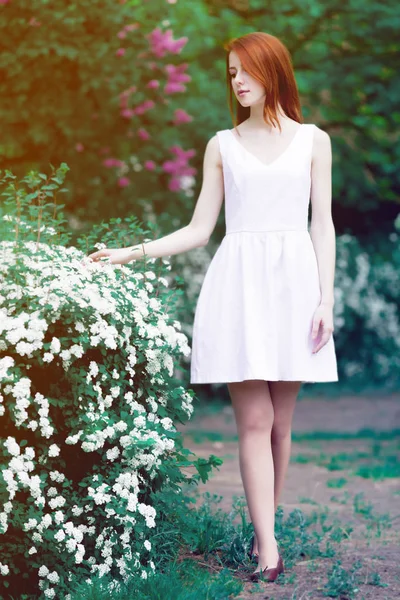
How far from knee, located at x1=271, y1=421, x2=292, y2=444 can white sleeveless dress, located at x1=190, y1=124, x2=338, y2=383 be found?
32cm

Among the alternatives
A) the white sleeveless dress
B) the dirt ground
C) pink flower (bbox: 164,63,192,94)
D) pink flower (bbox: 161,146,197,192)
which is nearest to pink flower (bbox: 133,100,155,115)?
pink flower (bbox: 164,63,192,94)

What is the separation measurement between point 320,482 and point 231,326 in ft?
9.49

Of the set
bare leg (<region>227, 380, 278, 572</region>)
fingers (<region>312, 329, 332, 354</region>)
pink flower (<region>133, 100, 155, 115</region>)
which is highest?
pink flower (<region>133, 100, 155, 115</region>)

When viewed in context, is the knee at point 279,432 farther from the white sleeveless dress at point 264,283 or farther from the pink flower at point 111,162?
the pink flower at point 111,162

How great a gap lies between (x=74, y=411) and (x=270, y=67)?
4.74 feet

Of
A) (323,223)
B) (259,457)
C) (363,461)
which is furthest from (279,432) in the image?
(363,461)

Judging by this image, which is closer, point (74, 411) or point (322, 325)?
point (74, 411)

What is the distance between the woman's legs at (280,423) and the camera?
397 cm

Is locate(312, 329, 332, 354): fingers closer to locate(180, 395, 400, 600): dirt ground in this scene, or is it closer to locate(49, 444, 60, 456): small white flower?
locate(180, 395, 400, 600): dirt ground

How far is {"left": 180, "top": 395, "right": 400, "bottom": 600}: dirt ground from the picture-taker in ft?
13.1

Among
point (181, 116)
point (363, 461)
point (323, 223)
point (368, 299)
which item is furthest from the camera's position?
point (368, 299)

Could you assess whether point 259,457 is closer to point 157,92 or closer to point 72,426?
point 72,426

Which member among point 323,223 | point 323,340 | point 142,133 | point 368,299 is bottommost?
point 323,340

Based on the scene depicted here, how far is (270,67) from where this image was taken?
3.86m
